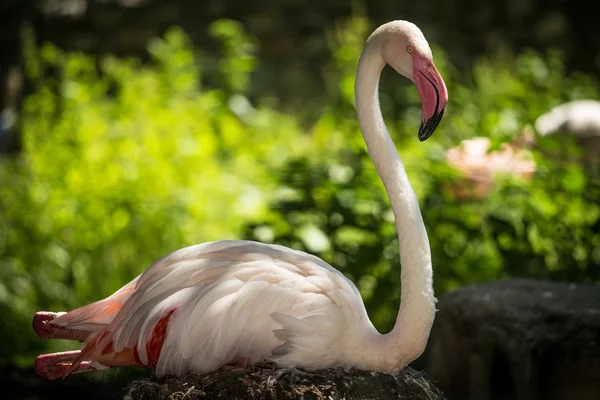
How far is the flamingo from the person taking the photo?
109 inches

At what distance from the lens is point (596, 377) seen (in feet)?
11.4

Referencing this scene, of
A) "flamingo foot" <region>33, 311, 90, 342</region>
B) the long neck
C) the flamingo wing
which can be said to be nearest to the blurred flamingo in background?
the long neck

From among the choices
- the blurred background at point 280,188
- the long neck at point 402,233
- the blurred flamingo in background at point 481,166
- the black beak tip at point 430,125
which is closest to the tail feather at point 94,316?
the long neck at point 402,233

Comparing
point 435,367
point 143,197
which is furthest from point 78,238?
point 435,367

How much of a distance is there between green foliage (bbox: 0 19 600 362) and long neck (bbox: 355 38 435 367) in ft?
4.43

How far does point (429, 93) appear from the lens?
2.77m

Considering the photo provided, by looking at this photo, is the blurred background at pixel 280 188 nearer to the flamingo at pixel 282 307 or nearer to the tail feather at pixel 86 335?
the flamingo at pixel 282 307

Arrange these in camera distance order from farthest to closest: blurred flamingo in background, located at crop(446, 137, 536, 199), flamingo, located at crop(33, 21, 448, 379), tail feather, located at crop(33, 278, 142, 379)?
blurred flamingo in background, located at crop(446, 137, 536, 199), tail feather, located at crop(33, 278, 142, 379), flamingo, located at crop(33, 21, 448, 379)

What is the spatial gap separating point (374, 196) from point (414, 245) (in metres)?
1.69

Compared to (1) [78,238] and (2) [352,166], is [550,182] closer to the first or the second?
(2) [352,166]

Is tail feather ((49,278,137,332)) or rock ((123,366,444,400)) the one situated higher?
tail feather ((49,278,137,332))

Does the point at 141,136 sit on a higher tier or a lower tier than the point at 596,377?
higher

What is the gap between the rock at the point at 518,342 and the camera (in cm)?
350

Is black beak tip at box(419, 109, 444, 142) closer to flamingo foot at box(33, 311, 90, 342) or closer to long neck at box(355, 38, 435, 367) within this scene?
long neck at box(355, 38, 435, 367)
